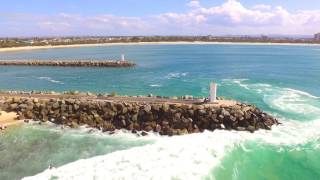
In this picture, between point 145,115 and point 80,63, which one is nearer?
point 145,115

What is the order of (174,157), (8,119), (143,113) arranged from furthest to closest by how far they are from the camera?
(8,119)
(143,113)
(174,157)

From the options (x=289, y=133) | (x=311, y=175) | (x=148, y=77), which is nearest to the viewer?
(x=311, y=175)

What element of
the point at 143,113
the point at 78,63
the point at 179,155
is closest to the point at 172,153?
the point at 179,155

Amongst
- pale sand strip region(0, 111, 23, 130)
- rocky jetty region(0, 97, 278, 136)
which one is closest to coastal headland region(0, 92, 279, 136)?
rocky jetty region(0, 97, 278, 136)

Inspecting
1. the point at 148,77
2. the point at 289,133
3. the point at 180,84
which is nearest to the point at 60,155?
the point at 289,133

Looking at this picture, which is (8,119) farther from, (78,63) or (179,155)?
(78,63)

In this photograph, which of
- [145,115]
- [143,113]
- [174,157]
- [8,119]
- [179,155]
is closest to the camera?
[174,157]

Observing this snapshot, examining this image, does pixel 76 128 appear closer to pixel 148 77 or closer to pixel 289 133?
pixel 289 133
